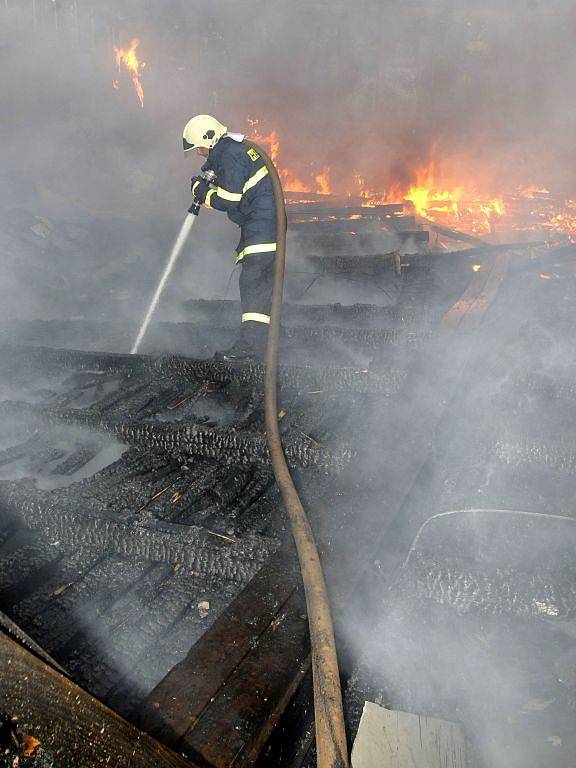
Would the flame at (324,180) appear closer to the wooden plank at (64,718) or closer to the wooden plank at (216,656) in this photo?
the wooden plank at (216,656)

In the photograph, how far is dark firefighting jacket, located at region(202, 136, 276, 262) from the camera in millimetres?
4555

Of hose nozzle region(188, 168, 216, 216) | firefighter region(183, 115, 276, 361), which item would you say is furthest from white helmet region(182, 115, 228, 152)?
hose nozzle region(188, 168, 216, 216)

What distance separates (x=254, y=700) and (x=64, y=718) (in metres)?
0.58

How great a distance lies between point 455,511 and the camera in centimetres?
229

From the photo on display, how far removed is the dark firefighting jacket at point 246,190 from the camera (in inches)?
179

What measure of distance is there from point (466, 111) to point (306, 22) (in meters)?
4.40

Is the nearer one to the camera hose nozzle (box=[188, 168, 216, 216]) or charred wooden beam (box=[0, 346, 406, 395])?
charred wooden beam (box=[0, 346, 406, 395])

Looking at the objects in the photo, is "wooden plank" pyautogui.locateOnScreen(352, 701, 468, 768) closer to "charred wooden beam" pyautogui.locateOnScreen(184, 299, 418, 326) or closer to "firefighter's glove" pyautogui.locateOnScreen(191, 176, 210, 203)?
"charred wooden beam" pyautogui.locateOnScreen(184, 299, 418, 326)

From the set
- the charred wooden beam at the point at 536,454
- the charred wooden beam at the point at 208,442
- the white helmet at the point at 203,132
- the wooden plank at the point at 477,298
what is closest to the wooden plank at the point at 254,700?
the charred wooden beam at the point at 208,442

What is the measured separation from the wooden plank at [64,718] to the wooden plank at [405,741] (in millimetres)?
560

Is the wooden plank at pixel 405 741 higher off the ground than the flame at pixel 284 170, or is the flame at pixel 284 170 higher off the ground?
the flame at pixel 284 170

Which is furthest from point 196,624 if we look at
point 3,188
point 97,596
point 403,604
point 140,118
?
point 140,118

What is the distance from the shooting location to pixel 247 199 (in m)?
4.64

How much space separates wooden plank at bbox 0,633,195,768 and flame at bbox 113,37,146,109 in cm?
1376
